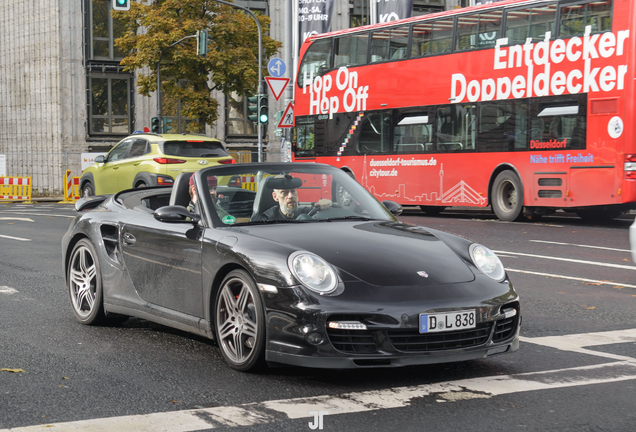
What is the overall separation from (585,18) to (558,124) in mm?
2066

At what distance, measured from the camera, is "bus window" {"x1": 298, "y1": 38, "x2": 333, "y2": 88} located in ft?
73.6

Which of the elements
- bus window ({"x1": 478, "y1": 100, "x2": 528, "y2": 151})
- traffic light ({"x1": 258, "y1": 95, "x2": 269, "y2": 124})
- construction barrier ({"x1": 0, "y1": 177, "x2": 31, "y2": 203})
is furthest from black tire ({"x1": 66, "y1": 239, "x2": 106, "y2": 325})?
construction barrier ({"x1": 0, "y1": 177, "x2": 31, "y2": 203})

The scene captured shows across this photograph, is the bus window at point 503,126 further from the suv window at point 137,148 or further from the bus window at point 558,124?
the suv window at point 137,148

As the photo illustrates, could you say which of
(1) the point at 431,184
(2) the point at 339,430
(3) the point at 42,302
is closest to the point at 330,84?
(1) the point at 431,184

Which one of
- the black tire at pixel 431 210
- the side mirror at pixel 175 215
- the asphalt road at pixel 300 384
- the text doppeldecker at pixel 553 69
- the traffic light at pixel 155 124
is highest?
the text doppeldecker at pixel 553 69

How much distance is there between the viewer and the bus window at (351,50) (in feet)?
70.4

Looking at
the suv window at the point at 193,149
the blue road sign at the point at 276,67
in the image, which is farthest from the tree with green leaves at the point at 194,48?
the suv window at the point at 193,149

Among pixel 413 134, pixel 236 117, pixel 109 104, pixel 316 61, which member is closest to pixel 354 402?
pixel 413 134

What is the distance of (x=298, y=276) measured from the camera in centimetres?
468

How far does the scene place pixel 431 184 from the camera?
65.7ft

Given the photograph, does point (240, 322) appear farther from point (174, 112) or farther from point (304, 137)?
point (174, 112)

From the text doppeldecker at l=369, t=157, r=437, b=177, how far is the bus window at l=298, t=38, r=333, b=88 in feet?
9.59

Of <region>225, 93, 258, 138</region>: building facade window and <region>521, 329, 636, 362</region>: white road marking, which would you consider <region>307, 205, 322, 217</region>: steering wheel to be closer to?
<region>521, 329, 636, 362</region>: white road marking

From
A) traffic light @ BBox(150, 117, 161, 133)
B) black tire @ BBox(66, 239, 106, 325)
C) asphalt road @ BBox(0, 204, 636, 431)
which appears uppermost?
traffic light @ BBox(150, 117, 161, 133)
